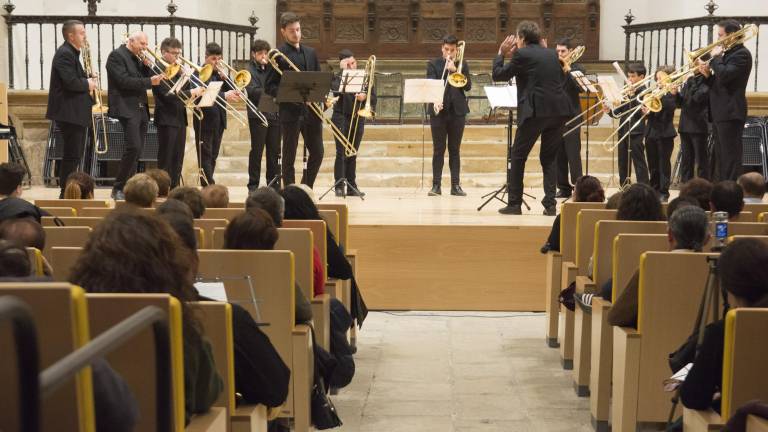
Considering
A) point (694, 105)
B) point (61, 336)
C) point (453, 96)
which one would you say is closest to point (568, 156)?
point (453, 96)

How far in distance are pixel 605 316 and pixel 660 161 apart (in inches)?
244

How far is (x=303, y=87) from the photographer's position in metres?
8.77

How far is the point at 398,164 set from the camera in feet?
40.2

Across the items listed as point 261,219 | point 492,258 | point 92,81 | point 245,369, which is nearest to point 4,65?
point 92,81

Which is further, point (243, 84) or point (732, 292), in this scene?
point (243, 84)

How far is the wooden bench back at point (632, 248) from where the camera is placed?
4.28 meters

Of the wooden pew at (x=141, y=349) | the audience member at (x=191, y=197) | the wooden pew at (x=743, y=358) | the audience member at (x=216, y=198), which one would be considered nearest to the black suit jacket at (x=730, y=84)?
the audience member at (x=216, y=198)

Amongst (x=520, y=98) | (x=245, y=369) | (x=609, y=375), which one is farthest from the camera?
(x=520, y=98)

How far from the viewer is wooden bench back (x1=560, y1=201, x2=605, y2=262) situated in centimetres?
595

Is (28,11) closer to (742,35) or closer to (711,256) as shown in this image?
(742,35)

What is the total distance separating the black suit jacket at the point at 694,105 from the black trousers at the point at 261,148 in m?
3.87

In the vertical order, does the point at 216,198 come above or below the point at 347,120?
below

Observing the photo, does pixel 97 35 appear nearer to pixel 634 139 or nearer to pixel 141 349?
pixel 634 139

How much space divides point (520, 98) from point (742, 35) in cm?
186
